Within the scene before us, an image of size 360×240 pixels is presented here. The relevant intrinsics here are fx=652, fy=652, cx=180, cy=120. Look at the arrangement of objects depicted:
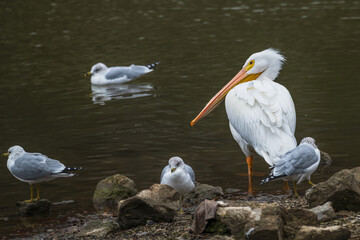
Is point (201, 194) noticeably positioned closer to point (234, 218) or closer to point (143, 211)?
point (143, 211)

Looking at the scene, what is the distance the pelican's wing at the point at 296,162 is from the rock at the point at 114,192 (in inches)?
56.0

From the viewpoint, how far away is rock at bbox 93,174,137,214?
6.00m

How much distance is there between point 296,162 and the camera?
531 cm

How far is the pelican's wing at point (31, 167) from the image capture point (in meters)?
6.08

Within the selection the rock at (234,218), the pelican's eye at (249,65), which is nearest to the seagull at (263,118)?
the pelican's eye at (249,65)

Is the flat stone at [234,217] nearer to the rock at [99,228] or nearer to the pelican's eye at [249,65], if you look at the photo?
the rock at [99,228]

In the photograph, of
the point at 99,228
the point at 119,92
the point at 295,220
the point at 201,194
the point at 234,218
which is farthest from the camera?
the point at 119,92

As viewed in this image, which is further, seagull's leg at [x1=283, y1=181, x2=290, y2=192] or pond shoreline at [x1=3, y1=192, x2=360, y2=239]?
seagull's leg at [x1=283, y1=181, x2=290, y2=192]

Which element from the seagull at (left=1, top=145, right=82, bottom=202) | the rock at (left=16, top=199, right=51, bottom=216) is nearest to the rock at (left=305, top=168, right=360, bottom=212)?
the seagull at (left=1, top=145, right=82, bottom=202)

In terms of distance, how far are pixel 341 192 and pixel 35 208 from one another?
2839mm

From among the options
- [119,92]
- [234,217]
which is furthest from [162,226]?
[119,92]

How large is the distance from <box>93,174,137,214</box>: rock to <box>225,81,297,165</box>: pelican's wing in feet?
3.99

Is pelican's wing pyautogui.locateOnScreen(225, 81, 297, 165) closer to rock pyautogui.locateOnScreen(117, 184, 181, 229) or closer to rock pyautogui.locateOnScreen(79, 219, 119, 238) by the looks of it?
rock pyautogui.locateOnScreen(117, 184, 181, 229)

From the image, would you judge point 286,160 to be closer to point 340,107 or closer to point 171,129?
point 171,129
